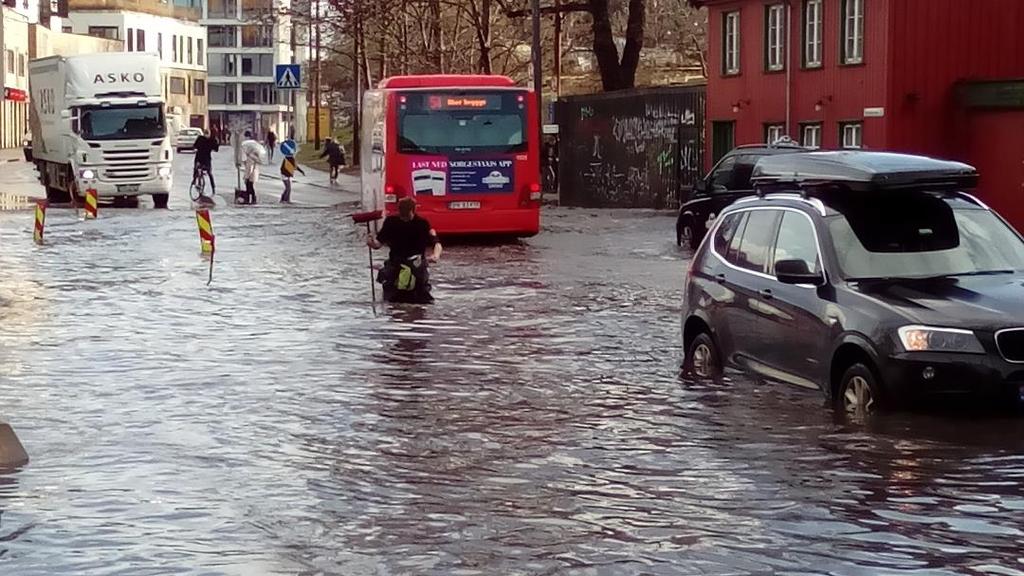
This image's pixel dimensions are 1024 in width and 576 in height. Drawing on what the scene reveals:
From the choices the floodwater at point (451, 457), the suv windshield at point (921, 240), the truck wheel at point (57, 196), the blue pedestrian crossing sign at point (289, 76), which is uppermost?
the blue pedestrian crossing sign at point (289, 76)

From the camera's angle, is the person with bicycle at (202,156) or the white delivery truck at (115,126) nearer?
the white delivery truck at (115,126)

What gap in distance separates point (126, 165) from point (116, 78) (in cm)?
218

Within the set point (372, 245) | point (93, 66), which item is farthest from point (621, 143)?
point (372, 245)

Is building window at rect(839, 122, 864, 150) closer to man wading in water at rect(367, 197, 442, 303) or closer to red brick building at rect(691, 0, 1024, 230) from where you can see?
red brick building at rect(691, 0, 1024, 230)

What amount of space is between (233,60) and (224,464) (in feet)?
513

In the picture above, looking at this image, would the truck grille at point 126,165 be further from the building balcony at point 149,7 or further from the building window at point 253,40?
the building window at point 253,40

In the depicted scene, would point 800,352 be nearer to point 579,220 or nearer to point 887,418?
point 887,418

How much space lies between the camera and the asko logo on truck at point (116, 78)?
147 feet

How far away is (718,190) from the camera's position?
29.8m

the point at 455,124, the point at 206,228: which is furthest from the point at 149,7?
the point at 206,228

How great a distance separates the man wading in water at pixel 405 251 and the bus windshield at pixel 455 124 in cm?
1046

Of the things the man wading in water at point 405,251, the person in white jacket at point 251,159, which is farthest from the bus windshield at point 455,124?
the person in white jacket at point 251,159

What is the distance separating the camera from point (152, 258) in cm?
2761

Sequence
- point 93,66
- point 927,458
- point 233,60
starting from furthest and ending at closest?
1. point 233,60
2. point 93,66
3. point 927,458
